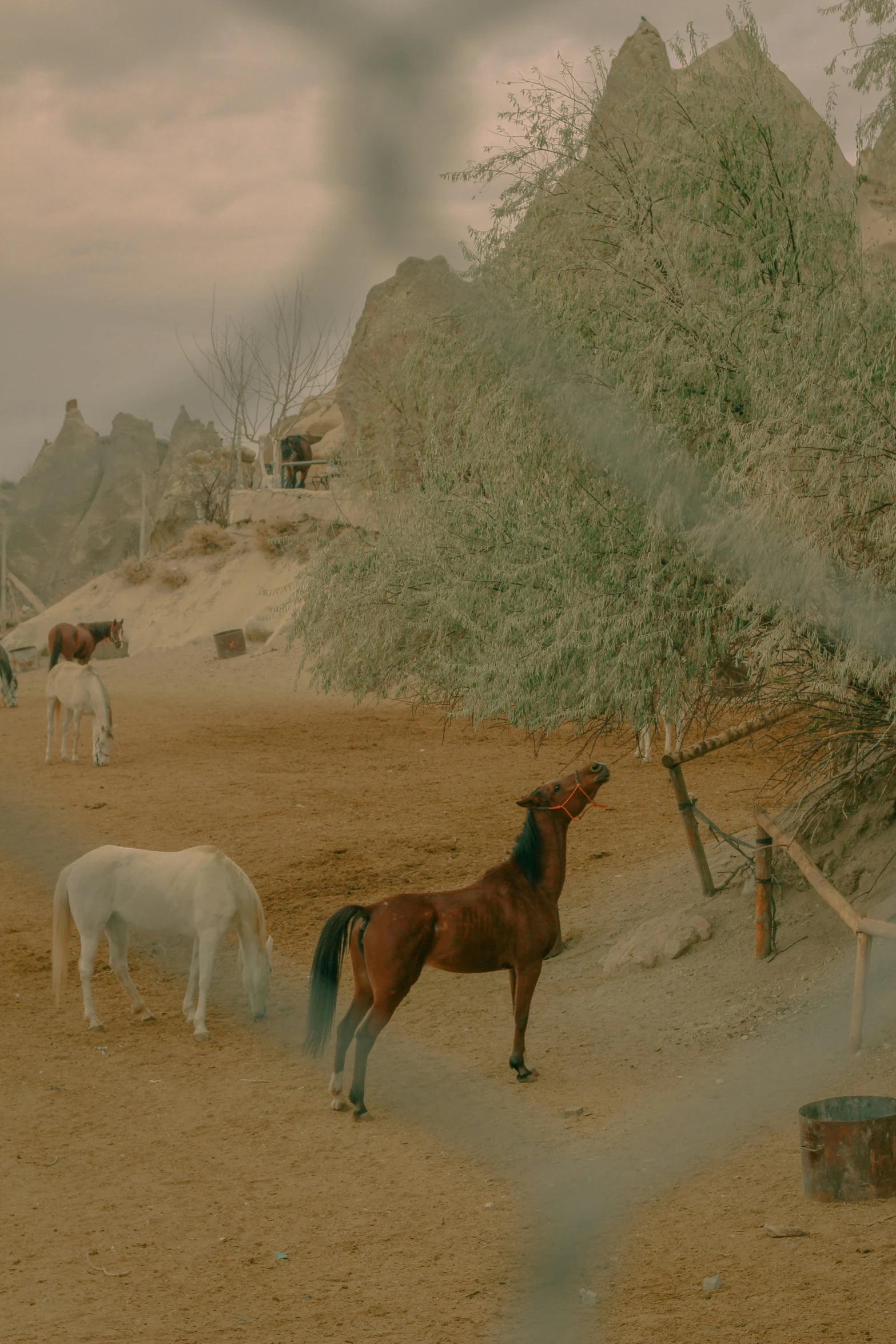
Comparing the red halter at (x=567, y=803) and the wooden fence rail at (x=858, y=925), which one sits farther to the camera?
the red halter at (x=567, y=803)

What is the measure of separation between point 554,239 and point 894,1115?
6080mm

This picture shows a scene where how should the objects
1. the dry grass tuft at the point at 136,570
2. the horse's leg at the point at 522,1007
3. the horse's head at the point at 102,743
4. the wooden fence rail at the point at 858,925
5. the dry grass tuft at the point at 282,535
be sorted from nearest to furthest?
the wooden fence rail at the point at 858,925 → the horse's leg at the point at 522,1007 → the horse's head at the point at 102,743 → the dry grass tuft at the point at 282,535 → the dry grass tuft at the point at 136,570

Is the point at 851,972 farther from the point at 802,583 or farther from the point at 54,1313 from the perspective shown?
the point at 54,1313

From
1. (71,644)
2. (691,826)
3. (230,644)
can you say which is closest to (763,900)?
(691,826)

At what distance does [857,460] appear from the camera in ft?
20.3

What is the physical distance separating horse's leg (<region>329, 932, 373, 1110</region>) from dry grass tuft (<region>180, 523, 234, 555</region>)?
32751 mm

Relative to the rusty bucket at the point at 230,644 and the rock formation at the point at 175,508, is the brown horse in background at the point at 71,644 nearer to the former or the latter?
the rusty bucket at the point at 230,644

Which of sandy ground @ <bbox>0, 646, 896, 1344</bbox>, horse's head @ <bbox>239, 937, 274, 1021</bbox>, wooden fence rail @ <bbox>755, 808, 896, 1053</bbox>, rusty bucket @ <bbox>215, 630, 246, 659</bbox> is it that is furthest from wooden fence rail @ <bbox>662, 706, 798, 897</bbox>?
rusty bucket @ <bbox>215, 630, 246, 659</bbox>

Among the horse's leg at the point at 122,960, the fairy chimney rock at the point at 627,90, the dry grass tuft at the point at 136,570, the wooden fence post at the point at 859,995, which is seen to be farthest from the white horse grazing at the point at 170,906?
the dry grass tuft at the point at 136,570

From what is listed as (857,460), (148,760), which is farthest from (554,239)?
(148,760)

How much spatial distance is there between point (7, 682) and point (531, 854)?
67.1ft

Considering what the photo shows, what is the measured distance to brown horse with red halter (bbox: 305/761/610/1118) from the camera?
584cm

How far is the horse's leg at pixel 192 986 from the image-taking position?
7.64m

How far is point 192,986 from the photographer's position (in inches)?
305
